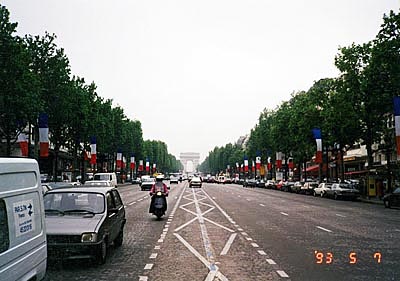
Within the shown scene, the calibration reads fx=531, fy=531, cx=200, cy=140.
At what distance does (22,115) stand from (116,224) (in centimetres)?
2175

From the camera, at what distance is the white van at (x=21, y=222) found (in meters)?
5.44

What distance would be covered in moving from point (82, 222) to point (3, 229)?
18.4 feet

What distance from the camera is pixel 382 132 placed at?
47469 mm

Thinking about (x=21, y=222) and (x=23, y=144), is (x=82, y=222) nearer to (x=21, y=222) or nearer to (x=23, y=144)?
(x=21, y=222)

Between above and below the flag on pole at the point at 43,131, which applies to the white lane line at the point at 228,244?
below

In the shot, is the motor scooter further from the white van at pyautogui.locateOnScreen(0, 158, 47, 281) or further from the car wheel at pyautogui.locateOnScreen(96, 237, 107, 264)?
the white van at pyautogui.locateOnScreen(0, 158, 47, 281)

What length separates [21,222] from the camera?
235 inches

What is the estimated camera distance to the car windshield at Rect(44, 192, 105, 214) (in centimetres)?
1183

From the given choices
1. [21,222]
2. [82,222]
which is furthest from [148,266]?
[21,222]

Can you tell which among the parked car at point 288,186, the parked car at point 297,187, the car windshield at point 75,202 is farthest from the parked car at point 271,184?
the car windshield at point 75,202

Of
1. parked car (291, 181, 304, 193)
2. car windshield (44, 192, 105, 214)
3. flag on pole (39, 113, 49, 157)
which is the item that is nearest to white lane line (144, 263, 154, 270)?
car windshield (44, 192, 105, 214)

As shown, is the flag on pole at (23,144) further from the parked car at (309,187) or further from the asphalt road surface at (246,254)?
the parked car at (309,187)

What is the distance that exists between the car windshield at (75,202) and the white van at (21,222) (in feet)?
16.2

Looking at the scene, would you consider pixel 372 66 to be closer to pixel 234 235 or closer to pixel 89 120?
pixel 234 235
